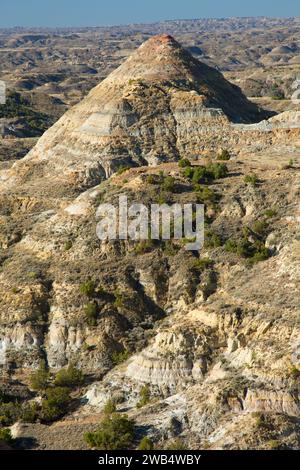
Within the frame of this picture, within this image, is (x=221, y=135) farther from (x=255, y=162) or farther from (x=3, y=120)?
(x=3, y=120)

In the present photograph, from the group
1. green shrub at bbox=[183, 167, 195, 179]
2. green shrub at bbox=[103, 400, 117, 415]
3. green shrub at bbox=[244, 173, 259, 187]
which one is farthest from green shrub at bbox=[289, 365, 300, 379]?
green shrub at bbox=[183, 167, 195, 179]

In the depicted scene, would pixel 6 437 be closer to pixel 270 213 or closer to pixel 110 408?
pixel 110 408

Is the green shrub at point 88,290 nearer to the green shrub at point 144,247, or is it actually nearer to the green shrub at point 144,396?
the green shrub at point 144,247

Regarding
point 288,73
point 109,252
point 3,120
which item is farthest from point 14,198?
point 288,73

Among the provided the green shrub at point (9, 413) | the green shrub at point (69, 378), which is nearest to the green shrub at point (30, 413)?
the green shrub at point (9, 413)

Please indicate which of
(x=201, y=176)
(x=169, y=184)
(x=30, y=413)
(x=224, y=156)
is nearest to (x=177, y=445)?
(x=30, y=413)
